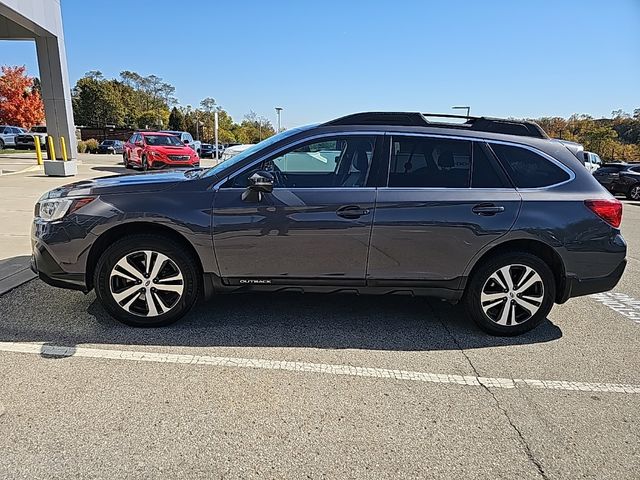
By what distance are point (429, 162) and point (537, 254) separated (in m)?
1.21

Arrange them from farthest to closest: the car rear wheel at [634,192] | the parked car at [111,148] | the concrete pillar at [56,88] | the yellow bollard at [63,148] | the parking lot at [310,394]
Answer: the parked car at [111,148] < the car rear wheel at [634,192] < the yellow bollard at [63,148] < the concrete pillar at [56,88] < the parking lot at [310,394]

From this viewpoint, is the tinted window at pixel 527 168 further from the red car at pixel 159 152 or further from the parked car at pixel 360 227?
the red car at pixel 159 152

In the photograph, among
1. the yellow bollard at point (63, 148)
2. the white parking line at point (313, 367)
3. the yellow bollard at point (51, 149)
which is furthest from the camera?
the yellow bollard at point (63, 148)

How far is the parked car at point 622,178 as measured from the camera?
19.4 metres

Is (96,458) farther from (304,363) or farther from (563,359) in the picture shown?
(563,359)

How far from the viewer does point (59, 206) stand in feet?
12.3

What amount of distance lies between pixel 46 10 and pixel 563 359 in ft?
54.7

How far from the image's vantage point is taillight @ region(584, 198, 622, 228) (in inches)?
149

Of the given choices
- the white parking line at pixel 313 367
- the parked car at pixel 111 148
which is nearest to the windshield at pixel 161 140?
the white parking line at pixel 313 367

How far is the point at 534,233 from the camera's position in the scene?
3.76 metres

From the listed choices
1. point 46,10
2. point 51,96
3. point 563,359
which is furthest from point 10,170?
point 563,359

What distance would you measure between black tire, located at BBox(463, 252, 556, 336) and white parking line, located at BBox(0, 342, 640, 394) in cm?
71

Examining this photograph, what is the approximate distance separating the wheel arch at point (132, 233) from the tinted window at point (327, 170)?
60 cm

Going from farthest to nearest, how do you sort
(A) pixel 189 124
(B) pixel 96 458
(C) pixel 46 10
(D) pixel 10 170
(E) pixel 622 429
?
1. (A) pixel 189 124
2. (D) pixel 10 170
3. (C) pixel 46 10
4. (E) pixel 622 429
5. (B) pixel 96 458
